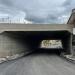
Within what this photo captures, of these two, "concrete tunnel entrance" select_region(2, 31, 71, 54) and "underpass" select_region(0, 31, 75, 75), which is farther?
"concrete tunnel entrance" select_region(2, 31, 71, 54)

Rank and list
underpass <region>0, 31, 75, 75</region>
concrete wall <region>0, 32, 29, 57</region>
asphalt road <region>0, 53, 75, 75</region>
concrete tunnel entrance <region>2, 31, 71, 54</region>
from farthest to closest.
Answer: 1. concrete tunnel entrance <region>2, 31, 71, 54</region>
2. concrete wall <region>0, 32, 29, 57</region>
3. underpass <region>0, 31, 75, 75</region>
4. asphalt road <region>0, 53, 75, 75</region>

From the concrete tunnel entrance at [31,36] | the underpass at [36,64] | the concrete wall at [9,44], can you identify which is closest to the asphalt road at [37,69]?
the underpass at [36,64]

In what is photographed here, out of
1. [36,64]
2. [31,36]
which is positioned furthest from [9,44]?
[31,36]

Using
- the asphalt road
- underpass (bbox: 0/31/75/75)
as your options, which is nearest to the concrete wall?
underpass (bbox: 0/31/75/75)

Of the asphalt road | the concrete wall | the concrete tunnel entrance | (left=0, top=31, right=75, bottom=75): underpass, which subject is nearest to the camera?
the asphalt road

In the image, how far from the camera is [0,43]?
27.8m

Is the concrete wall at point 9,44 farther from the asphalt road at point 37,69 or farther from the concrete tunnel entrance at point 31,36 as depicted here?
the asphalt road at point 37,69

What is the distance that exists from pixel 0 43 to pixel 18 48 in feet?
18.5

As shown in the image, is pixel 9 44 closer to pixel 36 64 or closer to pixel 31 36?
pixel 36 64

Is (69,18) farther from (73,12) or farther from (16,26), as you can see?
(16,26)

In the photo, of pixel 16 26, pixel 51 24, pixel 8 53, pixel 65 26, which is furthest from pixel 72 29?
pixel 8 53

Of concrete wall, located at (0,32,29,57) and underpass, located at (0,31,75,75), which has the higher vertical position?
concrete wall, located at (0,32,29,57)

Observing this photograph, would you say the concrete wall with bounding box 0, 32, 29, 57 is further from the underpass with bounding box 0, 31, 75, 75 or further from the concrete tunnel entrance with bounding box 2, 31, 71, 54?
the concrete tunnel entrance with bounding box 2, 31, 71, 54

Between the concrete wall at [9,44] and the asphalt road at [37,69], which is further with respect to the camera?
the concrete wall at [9,44]
